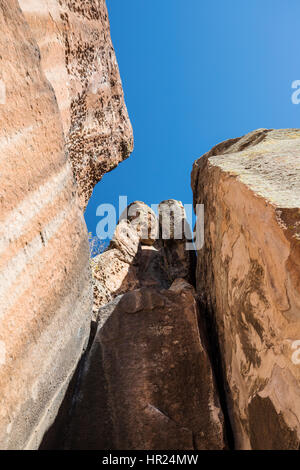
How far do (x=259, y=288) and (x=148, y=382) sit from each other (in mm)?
982

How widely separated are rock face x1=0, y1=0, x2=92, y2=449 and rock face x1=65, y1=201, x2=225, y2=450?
213 millimetres

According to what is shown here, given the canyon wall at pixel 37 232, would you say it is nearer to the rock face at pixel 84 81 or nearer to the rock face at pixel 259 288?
the rock face at pixel 84 81

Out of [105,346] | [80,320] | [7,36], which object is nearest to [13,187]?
[7,36]

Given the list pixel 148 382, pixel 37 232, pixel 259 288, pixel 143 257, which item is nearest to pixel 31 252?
pixel 37 232

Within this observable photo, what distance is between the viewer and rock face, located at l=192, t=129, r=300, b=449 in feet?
4.76

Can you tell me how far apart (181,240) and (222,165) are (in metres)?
3.02

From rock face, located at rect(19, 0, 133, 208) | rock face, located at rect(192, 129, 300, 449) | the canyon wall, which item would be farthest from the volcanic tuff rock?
rock face, located at rect(192, 129, 300, 449)

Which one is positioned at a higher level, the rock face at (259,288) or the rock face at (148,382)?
the rock face at (259,288)

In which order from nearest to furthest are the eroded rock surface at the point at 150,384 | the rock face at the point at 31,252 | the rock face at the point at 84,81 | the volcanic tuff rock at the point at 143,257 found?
the rock face at the point at 31,252
the eroded rock surface at the point at 150,384
the rock face at the point at 84,81
the volcanic tuff rock at the point at 143,257

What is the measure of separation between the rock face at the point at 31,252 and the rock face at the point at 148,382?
21 cm

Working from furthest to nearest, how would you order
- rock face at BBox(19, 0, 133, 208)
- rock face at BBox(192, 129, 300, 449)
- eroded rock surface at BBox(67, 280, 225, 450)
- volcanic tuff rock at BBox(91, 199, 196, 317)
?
volcanic tuff rock at BBox(91, 199, 196, 317), rock face at BBox(19, 0, 133, 208), eroded rock surface at BBox(67, 280, 225, 450), rock face at BBox(192, 129, 300, 449)

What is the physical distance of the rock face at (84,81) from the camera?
9.41 feet

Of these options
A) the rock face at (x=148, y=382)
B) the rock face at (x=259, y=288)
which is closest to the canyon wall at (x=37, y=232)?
the rock face at (x=148, y=382)

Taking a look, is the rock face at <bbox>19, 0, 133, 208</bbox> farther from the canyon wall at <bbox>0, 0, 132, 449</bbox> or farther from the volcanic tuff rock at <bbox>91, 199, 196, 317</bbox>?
the volcanic tuff rock at <bbox>91, 199, 196, 317</bbox>
